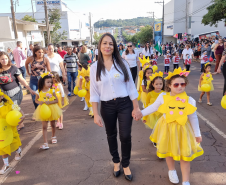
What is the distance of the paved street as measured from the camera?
2.88 m

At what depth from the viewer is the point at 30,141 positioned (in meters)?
4.20

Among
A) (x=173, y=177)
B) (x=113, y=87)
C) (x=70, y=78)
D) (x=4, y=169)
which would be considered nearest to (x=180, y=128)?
(x=173, y=177)

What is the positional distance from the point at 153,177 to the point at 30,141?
2.75m

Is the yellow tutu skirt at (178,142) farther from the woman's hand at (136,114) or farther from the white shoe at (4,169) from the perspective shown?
the white shoe at (4,169)

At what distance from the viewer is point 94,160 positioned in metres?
3.36

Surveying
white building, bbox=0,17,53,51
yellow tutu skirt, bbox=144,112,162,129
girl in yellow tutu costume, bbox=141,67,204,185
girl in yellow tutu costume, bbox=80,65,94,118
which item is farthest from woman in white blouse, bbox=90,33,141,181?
white building, bbox=0,17,53,51

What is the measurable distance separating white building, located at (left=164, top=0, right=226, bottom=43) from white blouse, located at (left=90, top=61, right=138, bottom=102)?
35.6 m

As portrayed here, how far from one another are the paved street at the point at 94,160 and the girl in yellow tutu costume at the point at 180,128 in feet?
1.67

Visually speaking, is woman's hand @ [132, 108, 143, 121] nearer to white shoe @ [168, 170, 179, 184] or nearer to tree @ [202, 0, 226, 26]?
white shoe @ [168, 170, 179, 184]

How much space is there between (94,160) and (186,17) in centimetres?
4093

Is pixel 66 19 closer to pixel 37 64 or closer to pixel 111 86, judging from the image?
pixel 37 64

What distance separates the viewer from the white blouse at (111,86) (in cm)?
247

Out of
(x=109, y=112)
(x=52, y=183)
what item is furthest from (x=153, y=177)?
(x=52, y=183)

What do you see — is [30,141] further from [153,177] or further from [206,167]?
[206,167]
